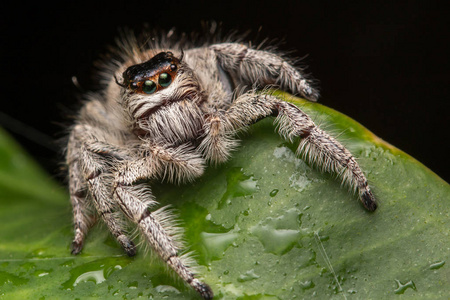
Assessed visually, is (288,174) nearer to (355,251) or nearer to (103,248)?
(355,251)

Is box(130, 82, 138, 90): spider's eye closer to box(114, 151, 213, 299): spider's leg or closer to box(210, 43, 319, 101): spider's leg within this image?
box(114, 151, 213, 299): spider's leg

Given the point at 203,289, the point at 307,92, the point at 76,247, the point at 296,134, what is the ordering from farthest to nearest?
the point at 307,92, the point at 76,247, the point at 296,134, the point at 203,289

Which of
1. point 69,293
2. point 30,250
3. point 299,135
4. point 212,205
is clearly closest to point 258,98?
point 299,135

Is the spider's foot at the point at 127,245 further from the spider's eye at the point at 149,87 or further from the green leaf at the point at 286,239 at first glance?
the spider's eye at the point at 149,87

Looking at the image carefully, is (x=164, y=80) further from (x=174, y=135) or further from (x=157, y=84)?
(x=174, y=135)

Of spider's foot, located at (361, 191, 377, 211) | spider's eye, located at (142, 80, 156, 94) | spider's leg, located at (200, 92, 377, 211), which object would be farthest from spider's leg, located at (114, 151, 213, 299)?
spider's foot, located at (361, 191, 377, 211)

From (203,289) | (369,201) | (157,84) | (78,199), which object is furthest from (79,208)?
(369,201)
